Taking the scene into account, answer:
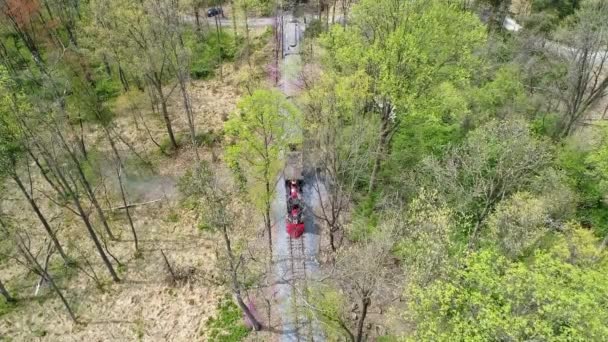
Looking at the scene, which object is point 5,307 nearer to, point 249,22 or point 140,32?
point 140,32

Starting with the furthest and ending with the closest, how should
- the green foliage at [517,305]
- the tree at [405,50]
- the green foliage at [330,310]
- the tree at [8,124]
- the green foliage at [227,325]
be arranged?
the tree at [405,50]
the green foliage at [227,325]
the green foliage at [330,310]
the tree at [8,124]
the green foliage at [517,305]

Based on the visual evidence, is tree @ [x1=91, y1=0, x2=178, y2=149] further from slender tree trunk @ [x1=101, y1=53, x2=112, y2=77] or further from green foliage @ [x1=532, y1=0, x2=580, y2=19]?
green foliage @ [x1=532, y1=0, x2=580, y2=19]

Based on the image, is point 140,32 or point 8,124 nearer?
point 8,124

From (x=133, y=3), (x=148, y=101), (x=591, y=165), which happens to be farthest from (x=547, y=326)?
(x=148, y=101)

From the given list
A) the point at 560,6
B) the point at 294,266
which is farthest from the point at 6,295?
the point at 560,6

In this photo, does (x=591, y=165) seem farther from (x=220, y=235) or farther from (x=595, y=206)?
(x=220, y=235)

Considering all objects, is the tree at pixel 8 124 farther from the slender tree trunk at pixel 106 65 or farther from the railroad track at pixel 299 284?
the railroad track at pixel 299 284

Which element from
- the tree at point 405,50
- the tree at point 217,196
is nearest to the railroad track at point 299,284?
the tree at point 217,196

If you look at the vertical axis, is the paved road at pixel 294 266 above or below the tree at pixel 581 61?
below

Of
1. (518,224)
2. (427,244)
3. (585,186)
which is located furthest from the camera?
(585,186)
